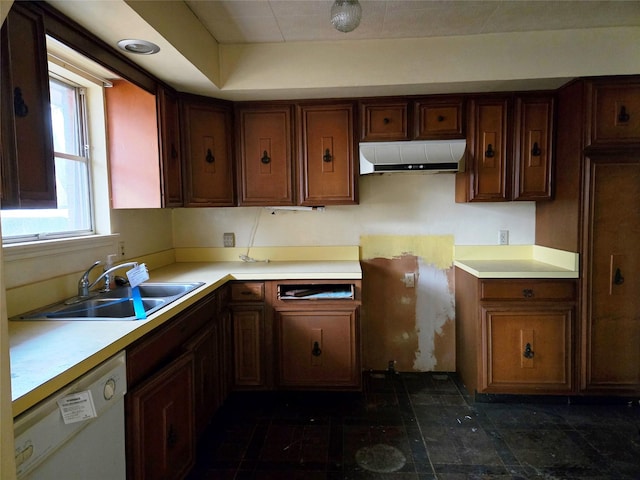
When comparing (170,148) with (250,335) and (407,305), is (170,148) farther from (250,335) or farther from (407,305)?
(407,305)

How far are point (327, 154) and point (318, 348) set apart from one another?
1368 mm

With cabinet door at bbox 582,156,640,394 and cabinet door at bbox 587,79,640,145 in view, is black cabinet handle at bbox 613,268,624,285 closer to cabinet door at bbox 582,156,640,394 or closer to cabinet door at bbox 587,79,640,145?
cabinet door at bbox 582,156,640,394

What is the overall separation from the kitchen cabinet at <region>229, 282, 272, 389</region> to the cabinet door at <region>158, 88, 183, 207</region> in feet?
2.33

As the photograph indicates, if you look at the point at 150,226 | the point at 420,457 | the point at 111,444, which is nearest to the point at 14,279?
the point at 111,444

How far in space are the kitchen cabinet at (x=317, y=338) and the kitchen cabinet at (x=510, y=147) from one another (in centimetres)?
121

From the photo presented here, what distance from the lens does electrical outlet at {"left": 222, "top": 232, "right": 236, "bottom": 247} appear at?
3002 mm

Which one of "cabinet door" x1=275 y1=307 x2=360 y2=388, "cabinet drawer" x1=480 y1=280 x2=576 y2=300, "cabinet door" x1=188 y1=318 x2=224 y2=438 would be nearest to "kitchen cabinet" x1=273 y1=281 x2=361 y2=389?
"cabinet door" x1=275 y1=307 x2=360 y2=388

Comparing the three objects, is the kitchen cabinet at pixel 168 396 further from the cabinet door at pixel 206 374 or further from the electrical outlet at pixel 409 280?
the electrical outlet at pixel 409 280

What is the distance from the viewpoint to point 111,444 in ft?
3.90

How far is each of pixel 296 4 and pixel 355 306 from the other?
5.95ft

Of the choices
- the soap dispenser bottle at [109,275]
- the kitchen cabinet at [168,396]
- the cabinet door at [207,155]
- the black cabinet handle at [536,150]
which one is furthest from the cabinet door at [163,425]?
the black cabinet handle at [536,150]

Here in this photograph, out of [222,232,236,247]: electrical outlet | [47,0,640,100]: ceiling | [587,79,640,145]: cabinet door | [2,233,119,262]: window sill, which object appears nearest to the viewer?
[2,233,119,262]: window sill

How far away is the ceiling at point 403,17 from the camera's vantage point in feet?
6.44

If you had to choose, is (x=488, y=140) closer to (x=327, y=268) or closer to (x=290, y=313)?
(x=327, y=268)
